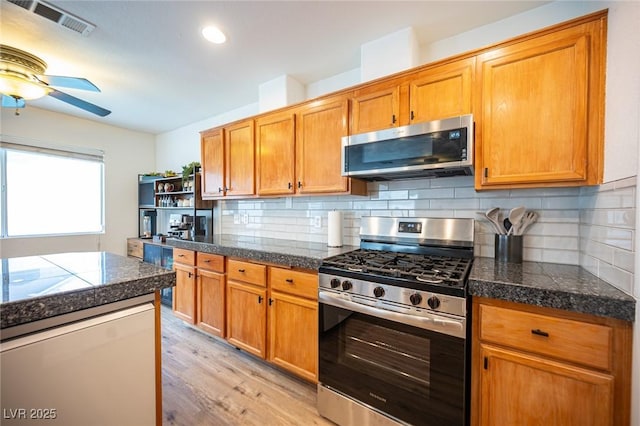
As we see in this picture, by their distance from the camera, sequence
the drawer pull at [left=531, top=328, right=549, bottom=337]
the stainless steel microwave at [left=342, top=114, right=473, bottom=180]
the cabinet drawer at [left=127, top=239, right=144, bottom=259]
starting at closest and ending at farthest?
the drawer pull at [left=531, top=328, right=549, bottom=337] < the stainless steel microwave at [left=342, top=114, right=473, bottom=180] < the cabinet drawer at [left=127, top=239, right=144, bottom=259]

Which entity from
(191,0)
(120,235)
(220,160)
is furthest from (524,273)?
(120,235)

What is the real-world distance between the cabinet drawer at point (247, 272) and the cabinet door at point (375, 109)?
1323 mm

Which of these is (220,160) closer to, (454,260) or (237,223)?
(237,223)

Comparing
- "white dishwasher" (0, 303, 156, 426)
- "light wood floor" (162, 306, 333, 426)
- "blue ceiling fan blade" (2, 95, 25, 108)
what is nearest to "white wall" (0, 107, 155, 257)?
"blue ceiling fan blade" (2, 95, 25, 108)

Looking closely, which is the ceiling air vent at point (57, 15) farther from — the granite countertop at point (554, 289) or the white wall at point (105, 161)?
the granite countertop at point (554, 289)

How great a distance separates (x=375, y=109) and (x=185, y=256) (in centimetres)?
236

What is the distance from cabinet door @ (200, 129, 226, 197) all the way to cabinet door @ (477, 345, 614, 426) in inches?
110

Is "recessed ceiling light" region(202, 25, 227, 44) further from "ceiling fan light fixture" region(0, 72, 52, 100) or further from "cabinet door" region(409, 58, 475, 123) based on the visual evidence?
"cabinet door" region(409, 58, 475, 123)

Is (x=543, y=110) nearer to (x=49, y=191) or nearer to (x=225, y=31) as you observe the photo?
(x=225, y=31)

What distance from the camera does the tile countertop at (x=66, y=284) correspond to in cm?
78

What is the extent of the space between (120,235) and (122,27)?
3.53 m

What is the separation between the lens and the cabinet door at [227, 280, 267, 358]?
209 cm

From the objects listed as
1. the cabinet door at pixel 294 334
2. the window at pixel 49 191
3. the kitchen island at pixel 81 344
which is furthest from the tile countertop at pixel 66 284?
the window at pixel 49 191

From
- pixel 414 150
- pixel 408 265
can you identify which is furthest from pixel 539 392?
pixel 414 150
